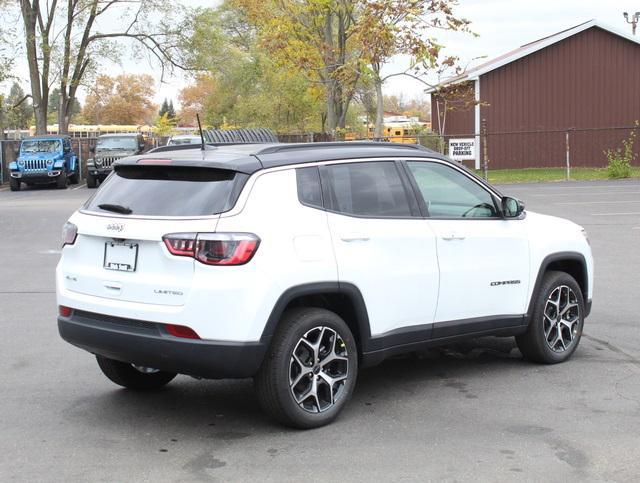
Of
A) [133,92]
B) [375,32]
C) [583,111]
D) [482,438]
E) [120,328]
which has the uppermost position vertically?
[133,92]

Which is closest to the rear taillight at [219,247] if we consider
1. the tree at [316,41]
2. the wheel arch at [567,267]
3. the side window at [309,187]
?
the side window at [309,187]

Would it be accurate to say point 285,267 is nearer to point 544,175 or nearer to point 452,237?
point 452,237

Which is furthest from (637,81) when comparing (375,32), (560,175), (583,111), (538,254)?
(538,254)

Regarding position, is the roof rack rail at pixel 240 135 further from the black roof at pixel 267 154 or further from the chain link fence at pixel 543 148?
the chain link fence at pixel 543 148

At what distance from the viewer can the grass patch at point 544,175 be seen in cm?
3173

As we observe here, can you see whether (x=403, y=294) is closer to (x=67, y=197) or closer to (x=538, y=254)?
(x=538, y=254)

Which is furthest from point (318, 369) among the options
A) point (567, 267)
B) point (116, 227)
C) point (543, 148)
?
point (543, 148)

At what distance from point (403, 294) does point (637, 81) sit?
3497cm

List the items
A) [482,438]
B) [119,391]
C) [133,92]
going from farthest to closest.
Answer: [133,92] → [119,391] → [482,438]

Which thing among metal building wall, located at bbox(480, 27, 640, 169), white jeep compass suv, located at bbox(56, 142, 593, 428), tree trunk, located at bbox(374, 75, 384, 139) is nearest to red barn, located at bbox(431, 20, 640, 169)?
metal building wall, located at bbox(480, 27, 640, 169)

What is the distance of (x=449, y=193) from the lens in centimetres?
639

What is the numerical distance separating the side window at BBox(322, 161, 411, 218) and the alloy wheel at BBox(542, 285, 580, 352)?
1603 millimetres

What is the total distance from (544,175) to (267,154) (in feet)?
97.2

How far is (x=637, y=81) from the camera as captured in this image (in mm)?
37594
